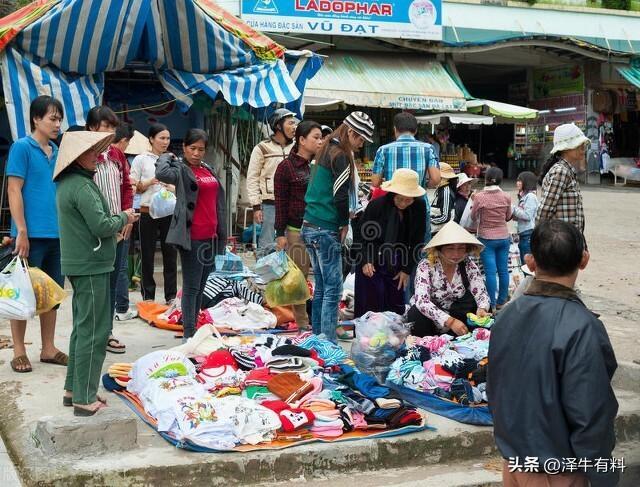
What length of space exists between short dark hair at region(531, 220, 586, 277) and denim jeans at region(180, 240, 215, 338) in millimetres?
3850

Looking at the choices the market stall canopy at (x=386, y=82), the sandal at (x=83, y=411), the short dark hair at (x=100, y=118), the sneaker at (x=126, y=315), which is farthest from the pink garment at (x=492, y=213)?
the market stall canopy at (x=386, y=82)

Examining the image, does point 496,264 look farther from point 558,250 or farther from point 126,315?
point 558,250

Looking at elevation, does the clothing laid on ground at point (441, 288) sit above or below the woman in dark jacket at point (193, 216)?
below

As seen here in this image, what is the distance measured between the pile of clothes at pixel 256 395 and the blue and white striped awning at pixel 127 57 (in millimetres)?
4044

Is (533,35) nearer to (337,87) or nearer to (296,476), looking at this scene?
(337,87)

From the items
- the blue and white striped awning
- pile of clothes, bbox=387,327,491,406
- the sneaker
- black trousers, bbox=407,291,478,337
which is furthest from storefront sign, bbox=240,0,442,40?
pile of clothes, bbox=387,327,491,406

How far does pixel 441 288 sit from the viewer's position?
6.17m

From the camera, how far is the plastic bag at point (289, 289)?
697cm

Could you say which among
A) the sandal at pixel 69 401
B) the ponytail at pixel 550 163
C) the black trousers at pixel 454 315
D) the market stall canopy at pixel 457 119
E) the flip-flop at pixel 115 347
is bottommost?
the flip-flop at pixel 115 347

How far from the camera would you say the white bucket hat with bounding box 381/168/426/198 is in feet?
20.9

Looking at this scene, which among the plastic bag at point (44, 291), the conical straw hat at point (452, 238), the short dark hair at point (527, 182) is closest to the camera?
the plastic bag at point (44, 291)

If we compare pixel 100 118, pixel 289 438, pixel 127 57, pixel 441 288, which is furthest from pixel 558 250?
pixel 127 57

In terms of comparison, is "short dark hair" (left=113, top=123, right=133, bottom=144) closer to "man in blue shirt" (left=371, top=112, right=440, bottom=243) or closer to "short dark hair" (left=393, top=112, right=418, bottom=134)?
"man in blue shirt" (left=371, top=112, right=440, bottom=243)

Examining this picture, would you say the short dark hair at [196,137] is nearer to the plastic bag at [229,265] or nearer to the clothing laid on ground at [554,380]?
the plastic bag at [229,265]
